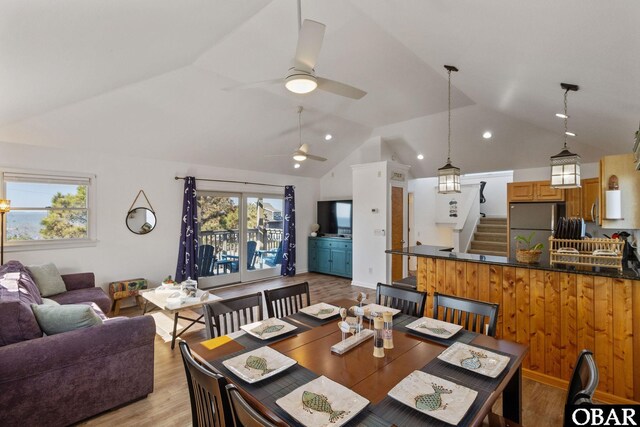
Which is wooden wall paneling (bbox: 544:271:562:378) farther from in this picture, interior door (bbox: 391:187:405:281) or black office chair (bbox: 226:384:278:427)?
interior door (bbox: 391:187:405:281)

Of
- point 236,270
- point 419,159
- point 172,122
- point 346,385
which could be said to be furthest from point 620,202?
point 236,270

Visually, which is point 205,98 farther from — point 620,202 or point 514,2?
point 620,202

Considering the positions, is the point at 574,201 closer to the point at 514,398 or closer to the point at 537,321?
the point at 537,321

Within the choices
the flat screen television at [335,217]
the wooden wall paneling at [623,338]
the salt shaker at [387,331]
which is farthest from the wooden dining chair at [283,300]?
the flat screen television at [335,217]

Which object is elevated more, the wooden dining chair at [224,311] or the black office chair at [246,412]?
the black office chair at [246,412]

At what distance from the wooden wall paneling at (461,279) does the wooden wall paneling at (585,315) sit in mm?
938

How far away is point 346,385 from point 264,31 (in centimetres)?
318

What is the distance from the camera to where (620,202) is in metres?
2.70

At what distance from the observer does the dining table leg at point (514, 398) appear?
1.64m

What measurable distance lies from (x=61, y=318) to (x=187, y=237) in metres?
3.45

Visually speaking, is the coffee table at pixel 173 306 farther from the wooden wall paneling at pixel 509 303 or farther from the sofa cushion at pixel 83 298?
the wooden wall paneling at pixel 509 303

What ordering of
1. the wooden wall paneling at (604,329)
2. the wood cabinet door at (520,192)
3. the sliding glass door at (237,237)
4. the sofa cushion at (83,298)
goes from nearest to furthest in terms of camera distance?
the wooden wall paneling at (604,329), the sofa cushion at (83,298), the wood cabinet door at (520,192), the sliding glass door at (237,237)

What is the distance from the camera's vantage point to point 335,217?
7.67 metres

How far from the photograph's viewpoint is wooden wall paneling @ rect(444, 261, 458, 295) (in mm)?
3365
